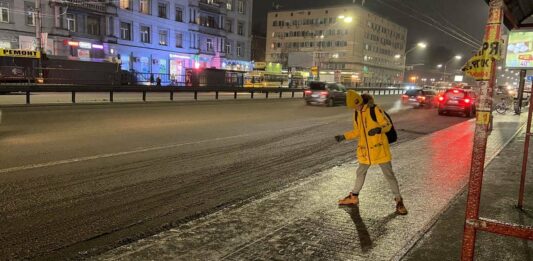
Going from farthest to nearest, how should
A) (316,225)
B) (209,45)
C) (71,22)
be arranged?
(209,45), (71,22), (316,225)

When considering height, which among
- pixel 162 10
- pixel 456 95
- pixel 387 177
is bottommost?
pixel 387 177

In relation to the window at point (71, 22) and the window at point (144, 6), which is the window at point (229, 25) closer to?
the window at point (144, 6)

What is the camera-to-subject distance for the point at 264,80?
50469 mm

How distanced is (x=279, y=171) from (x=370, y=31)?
120202 mm

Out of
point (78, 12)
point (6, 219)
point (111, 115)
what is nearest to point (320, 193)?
point (6, 219)

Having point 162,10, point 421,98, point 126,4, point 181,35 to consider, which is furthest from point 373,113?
point 181,35

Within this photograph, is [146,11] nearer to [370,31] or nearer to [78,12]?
[78,12]

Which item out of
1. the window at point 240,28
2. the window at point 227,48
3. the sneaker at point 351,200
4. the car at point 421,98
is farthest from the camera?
the window at point 240,28

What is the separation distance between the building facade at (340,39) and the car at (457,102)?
84815 millimetres

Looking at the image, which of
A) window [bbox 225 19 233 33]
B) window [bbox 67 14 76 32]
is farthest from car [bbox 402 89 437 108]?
window [bbox 225 19 233 33]

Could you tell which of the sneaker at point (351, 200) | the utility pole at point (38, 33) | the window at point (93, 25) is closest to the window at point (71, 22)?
the window at point (93, 25)

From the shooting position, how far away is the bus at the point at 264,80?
48906 mm

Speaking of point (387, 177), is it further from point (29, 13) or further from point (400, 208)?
point (29, 13)

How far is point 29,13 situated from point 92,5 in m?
6.05
